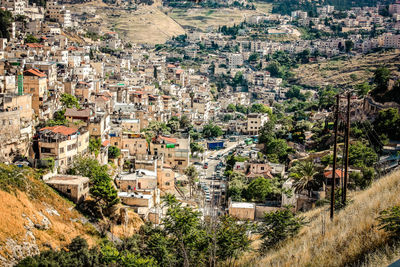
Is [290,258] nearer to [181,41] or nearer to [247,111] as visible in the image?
[247,111]

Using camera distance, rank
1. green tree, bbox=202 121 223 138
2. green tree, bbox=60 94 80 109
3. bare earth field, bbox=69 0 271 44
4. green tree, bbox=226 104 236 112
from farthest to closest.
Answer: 1. bare earth field, bbox=69 0 271 44
2. green tree, bbox=226 104 236 112
3. green tree, bbox=202 121 223 138
4. green tree, bbox=60 94 80 109

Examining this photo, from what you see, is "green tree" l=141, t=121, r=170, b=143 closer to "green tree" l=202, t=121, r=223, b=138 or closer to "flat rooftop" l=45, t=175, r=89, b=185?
"green tree" l=202, t=121, r=223, b=138

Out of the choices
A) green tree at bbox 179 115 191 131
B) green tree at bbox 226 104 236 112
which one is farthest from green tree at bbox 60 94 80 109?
green tree at bbox 226 104 236 112

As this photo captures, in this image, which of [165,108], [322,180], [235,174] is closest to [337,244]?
[322,180]

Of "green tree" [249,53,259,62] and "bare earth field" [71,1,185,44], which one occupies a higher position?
"bare earth field" [71,1,185,44]

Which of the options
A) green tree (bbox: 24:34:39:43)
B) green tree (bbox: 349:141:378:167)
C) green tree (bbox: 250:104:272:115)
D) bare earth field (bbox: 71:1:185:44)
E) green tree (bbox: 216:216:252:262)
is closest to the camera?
green tree (bbox: 216:216:252:262)

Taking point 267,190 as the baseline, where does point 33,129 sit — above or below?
above
